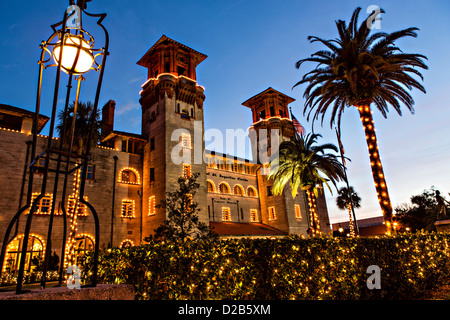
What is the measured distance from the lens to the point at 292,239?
921cm

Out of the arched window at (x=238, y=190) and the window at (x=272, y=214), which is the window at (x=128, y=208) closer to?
the arched window at (x=238, y=190)

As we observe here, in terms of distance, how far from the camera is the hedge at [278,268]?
6.35 metres

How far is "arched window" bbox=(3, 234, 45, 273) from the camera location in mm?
25562

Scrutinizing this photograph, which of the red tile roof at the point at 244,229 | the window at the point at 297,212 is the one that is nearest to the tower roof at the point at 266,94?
the window at the point at 297,212

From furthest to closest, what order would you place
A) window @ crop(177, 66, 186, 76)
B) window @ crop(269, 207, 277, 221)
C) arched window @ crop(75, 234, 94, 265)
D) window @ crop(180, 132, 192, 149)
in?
window @ crop(269, 207, 277, 221) → window @ crop(177, 66, 186, 76) → window @ crop(180, 132, 192, 149) → arched window @ crop(75, 234, 94, 265)

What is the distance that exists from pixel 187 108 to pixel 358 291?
3226 centimetres

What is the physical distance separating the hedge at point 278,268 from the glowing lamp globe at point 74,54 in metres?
4.29

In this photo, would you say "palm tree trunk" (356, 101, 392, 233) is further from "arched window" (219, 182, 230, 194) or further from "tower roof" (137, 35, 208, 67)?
"tower roof" (137, 35, 208, 67)

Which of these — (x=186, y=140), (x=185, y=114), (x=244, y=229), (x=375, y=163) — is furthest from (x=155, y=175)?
(x=375, y=163)

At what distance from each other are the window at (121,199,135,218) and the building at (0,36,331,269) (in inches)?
4.7

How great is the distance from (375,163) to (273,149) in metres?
29.8

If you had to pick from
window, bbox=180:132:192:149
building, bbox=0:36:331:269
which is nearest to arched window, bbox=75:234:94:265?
building, bbox=0:36:331:269

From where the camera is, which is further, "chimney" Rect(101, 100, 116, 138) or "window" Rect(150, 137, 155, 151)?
"chimney" Rect(101, 100, 116, 138)

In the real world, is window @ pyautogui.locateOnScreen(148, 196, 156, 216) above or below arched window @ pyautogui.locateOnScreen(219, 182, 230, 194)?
below
